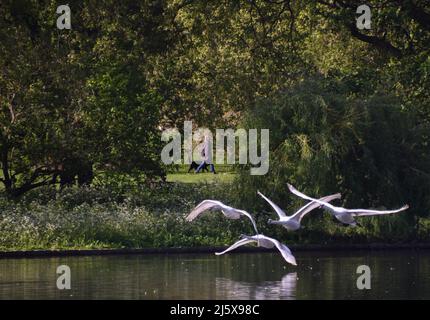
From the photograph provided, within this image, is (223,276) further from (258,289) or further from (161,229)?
(161,229)

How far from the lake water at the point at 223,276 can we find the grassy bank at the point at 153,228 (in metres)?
1.02

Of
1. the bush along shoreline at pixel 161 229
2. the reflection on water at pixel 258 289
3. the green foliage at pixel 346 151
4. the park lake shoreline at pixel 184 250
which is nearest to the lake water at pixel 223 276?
the reflection on water at pixel 258 289

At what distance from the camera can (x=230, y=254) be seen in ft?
99.1

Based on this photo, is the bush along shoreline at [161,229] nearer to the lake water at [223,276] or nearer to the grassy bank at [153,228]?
the grassy bank at [153,228]

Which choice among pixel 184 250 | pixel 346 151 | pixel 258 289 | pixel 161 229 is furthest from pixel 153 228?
pixel 258 289

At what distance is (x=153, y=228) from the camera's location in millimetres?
31203

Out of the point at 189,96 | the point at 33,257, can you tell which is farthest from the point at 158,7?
the point at 33,257

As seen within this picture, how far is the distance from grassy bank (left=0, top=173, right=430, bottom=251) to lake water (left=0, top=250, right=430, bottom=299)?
1022 millimetres

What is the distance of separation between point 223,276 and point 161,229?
613 centimetres

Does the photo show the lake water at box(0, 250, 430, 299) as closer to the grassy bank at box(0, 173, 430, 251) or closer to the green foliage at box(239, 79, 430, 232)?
the grassy bank at box(0, 173, 430, 251)

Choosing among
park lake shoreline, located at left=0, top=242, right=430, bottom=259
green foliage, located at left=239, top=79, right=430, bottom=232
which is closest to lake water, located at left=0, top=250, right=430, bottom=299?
park lake shoreline, located at left=0, top=242, right=430, bottom=259

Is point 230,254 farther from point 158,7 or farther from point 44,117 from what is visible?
point 158,7

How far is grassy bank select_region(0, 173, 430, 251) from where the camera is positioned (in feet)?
99.3
